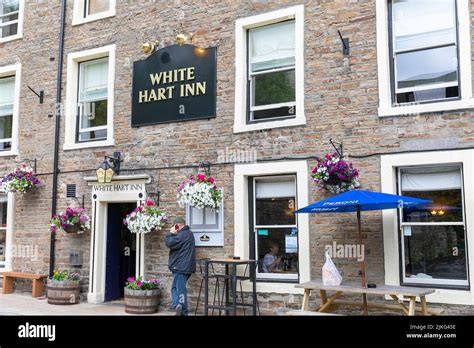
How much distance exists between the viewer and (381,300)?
26.4 ft

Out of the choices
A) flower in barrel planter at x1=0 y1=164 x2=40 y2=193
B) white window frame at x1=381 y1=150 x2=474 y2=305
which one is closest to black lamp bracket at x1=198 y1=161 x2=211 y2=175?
white window frame at x1=381 y1=150 x2=474 y2=305

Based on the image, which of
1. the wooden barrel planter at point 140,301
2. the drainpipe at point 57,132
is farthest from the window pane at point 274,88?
the drainpipe at point 57,132

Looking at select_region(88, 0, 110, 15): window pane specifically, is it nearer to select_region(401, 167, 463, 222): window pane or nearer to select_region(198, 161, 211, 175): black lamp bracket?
select_region(198, 161, 211, 175): black lamp bracket

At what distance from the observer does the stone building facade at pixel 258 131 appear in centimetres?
798

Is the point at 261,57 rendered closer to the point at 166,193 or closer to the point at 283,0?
the point at 283,0

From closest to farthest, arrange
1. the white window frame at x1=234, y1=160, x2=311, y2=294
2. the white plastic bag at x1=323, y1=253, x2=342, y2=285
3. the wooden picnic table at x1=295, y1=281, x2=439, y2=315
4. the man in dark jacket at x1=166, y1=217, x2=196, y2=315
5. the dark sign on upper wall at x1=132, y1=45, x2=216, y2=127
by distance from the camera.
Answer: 1. the wooden picnic table at x1=295, y1=281, x2=439, y2=315
2. the white plastic bag at x1=323, y1=253, x2=342, y2=285
3. the white window frame at x1=234, y1=160, x2=311, y2=294
4. the man in dark jacket at x1=166, y1=217, x2=196, y2=315
5. the dark sign on upper wall at x1=132, y1=45, x2=216, y2=127

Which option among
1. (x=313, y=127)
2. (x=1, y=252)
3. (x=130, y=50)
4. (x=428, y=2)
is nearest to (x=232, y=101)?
(x=313, y=127)

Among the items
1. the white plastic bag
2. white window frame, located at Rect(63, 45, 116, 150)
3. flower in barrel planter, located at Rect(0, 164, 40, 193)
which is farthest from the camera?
flower in barrel planter, located at Rect(0, 164, 40, 193)

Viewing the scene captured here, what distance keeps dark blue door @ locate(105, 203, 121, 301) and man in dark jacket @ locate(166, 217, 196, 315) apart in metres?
2.39

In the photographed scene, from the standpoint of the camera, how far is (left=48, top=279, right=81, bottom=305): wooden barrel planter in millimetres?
10522

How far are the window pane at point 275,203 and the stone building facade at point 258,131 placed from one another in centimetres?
16

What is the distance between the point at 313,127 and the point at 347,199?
212 centimetres

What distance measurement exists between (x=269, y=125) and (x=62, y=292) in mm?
5482

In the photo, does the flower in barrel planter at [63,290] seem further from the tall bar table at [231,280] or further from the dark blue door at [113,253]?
the tall bar table at [231,280]
